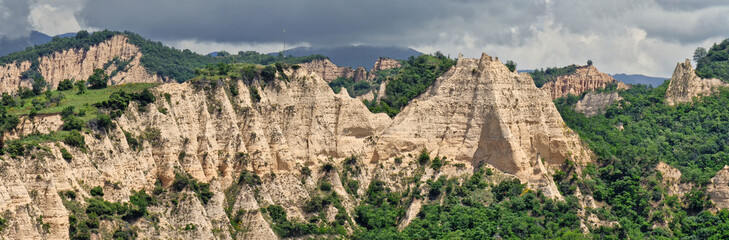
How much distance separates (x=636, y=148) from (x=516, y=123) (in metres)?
21.0

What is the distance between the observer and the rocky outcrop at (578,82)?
597ft

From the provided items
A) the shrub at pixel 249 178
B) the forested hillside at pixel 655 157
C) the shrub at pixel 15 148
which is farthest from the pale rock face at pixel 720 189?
the shrub at pixel 15 148

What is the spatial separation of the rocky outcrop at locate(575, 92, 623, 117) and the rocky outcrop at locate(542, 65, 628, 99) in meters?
23.2

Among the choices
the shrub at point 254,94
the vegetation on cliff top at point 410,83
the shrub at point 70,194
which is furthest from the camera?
the vegetation on cliff top at point 410,83

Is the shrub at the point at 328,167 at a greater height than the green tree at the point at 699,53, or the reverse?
the green tree at the point at 699,53

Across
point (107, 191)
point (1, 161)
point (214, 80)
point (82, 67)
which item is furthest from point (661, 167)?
point (82, 67)

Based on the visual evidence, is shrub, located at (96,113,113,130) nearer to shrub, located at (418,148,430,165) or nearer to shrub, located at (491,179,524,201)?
shrub, located at (418,148,430,165)

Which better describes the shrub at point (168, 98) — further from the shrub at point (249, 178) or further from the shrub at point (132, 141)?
the shrub at point (249, 178)

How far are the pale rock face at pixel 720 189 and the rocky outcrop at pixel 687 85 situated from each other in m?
34.3

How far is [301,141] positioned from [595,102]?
71.4 metres

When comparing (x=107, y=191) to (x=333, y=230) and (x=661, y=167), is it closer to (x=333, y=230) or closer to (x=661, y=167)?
(x=333, y=230)

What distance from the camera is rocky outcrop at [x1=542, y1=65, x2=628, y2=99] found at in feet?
597

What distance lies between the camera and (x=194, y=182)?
83.8 m

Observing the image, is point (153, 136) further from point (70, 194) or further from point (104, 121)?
point (70, 194)
